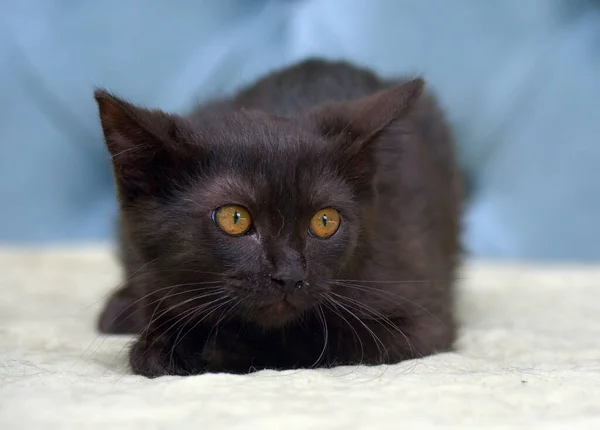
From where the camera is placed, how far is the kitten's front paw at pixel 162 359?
1375 mm

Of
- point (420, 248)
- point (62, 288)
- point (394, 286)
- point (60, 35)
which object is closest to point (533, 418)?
point (394, 286)

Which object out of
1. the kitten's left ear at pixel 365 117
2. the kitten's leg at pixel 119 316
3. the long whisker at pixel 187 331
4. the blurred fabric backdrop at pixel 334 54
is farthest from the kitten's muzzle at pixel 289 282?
the blurred fabric backdrop at pixel 334 54

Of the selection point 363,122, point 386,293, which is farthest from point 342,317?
point 363,122

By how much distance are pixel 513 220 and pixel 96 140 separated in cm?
176

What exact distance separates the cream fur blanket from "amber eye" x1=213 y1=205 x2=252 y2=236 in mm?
242

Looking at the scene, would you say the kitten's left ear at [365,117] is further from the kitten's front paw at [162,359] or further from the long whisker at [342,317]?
the kitten's front paw at [162,359]

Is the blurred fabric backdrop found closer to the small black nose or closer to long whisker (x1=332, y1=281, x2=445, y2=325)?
long whisker (x1=332, y1=281, x2=445, y2=325)

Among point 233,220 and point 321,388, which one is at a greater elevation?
point 233,220

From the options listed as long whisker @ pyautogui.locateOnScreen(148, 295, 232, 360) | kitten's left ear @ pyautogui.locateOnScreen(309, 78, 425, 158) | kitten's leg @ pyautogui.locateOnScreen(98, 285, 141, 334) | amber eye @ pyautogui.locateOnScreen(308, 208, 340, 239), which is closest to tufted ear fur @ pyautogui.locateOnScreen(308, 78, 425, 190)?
kitten's left ear @ pyautogui.locateOnScreen(309, 78, 425, 158)

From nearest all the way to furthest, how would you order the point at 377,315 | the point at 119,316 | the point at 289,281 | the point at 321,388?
1. the point at 321,388
2. the point at 289,281
3. the point at 377,315
4. the point at 119,316

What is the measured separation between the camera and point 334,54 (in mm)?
2951

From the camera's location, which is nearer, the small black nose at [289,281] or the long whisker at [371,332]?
the small black nose at [289,281]

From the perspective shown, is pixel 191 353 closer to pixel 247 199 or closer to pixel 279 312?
pixel 279 312

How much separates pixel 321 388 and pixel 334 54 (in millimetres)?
2025
